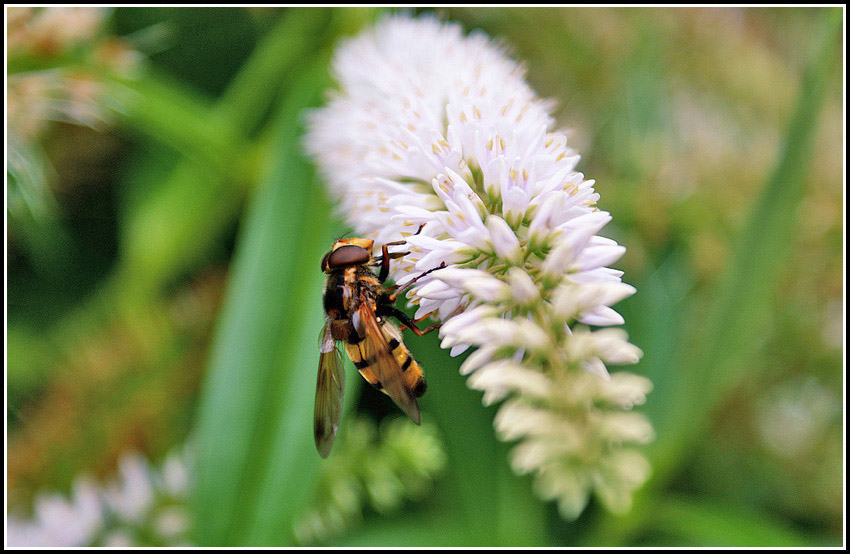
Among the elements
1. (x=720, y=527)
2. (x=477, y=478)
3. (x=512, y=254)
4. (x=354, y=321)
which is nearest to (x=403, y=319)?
(x=354, y=321)

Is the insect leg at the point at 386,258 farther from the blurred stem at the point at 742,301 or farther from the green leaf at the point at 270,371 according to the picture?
the blurred stem at the point at 742,301

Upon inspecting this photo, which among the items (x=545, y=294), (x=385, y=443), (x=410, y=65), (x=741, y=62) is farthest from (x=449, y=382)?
(x=741, y=62)

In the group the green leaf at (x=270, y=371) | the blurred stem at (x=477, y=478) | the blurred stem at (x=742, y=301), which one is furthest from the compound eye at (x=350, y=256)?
the blurred stem at (x=742, y=301)

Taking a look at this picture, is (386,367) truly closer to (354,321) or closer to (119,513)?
(354,321)

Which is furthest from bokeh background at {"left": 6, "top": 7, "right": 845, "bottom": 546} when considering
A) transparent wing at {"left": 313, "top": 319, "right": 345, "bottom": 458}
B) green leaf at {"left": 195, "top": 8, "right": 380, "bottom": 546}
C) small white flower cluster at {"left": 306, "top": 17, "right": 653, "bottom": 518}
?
small white flower cluster at {"left": 306, "top": 17, "right": 653, "bottom": 518}

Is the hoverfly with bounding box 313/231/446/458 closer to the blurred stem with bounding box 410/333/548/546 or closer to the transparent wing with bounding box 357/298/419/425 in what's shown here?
the transparent wing with bounding box 357/298/419/425
